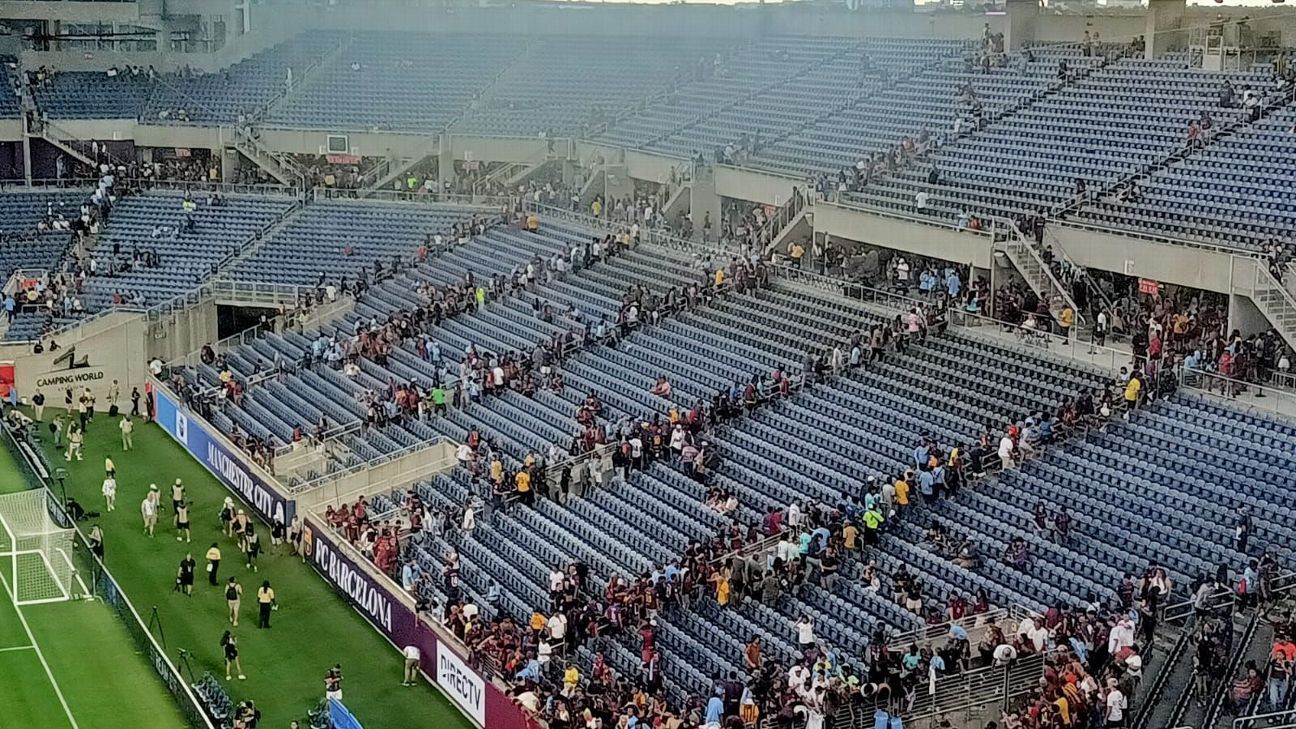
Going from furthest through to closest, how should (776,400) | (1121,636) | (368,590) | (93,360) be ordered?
1. (93,360)
2. (776,400)
3. (368,590)
4. (1121,636)

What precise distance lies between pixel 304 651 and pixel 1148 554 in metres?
12.7

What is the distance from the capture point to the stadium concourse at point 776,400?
22.8 m

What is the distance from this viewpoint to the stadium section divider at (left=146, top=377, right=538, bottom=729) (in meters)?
25.0

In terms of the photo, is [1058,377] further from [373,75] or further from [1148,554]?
[373,75]

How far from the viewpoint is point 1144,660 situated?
2139 cm

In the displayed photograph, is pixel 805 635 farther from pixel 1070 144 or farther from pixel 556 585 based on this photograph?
pixel 1070 144

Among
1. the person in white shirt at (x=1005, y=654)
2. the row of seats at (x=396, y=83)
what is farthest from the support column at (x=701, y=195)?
the person in white shirt at (x=1005, y=654)

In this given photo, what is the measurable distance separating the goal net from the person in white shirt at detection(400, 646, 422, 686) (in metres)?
7.01

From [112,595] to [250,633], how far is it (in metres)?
2.67

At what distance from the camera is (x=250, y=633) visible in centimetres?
2908

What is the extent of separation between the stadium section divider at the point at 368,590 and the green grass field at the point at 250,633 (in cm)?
25

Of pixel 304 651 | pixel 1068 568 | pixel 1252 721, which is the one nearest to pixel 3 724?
pixel 304 651

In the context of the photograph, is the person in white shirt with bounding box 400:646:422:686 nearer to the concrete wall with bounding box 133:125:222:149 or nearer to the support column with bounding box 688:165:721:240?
the support column with bounding box 688:165:721:240

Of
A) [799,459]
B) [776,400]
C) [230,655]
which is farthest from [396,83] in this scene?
[230,655]
